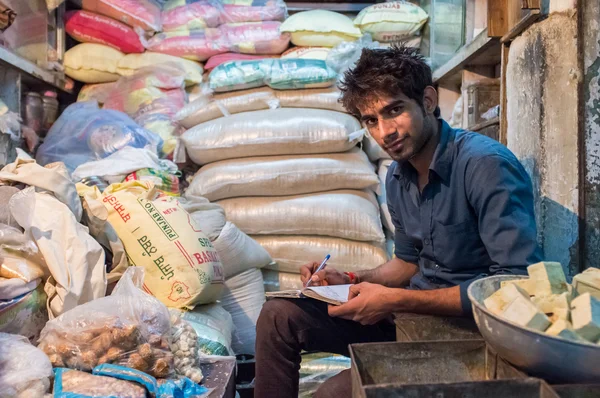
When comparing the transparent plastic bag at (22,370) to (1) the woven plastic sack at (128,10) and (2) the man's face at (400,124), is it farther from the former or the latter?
(1) the woven plastic sack at (128,10)

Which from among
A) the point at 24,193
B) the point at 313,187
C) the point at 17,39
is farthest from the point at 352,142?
the point at 17,39

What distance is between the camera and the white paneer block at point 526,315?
62cm

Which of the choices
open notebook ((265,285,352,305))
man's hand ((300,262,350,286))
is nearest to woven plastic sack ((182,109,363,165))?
man's hand ((300,262,350,286))

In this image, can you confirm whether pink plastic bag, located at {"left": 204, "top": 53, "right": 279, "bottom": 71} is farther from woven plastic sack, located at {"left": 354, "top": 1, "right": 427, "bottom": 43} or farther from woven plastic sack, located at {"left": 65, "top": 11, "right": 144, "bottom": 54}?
woven plastic sack, located at {"left": 354, "top": 1, "right": 427, "bottom": 43}

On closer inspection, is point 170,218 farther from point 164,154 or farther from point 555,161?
point 555,161

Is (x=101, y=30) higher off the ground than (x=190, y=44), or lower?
higher

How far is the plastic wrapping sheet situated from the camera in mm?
2902

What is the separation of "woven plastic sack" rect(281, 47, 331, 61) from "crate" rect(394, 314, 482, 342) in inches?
81.6

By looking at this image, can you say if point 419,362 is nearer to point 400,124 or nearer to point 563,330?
point 563,330

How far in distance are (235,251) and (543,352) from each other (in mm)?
1520

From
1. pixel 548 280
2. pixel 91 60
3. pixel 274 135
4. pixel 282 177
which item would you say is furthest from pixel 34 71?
pixel 548 280

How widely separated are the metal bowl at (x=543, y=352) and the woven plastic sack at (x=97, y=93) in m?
2.68

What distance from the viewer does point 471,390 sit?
1.93ft

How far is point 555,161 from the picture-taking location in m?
1.39
